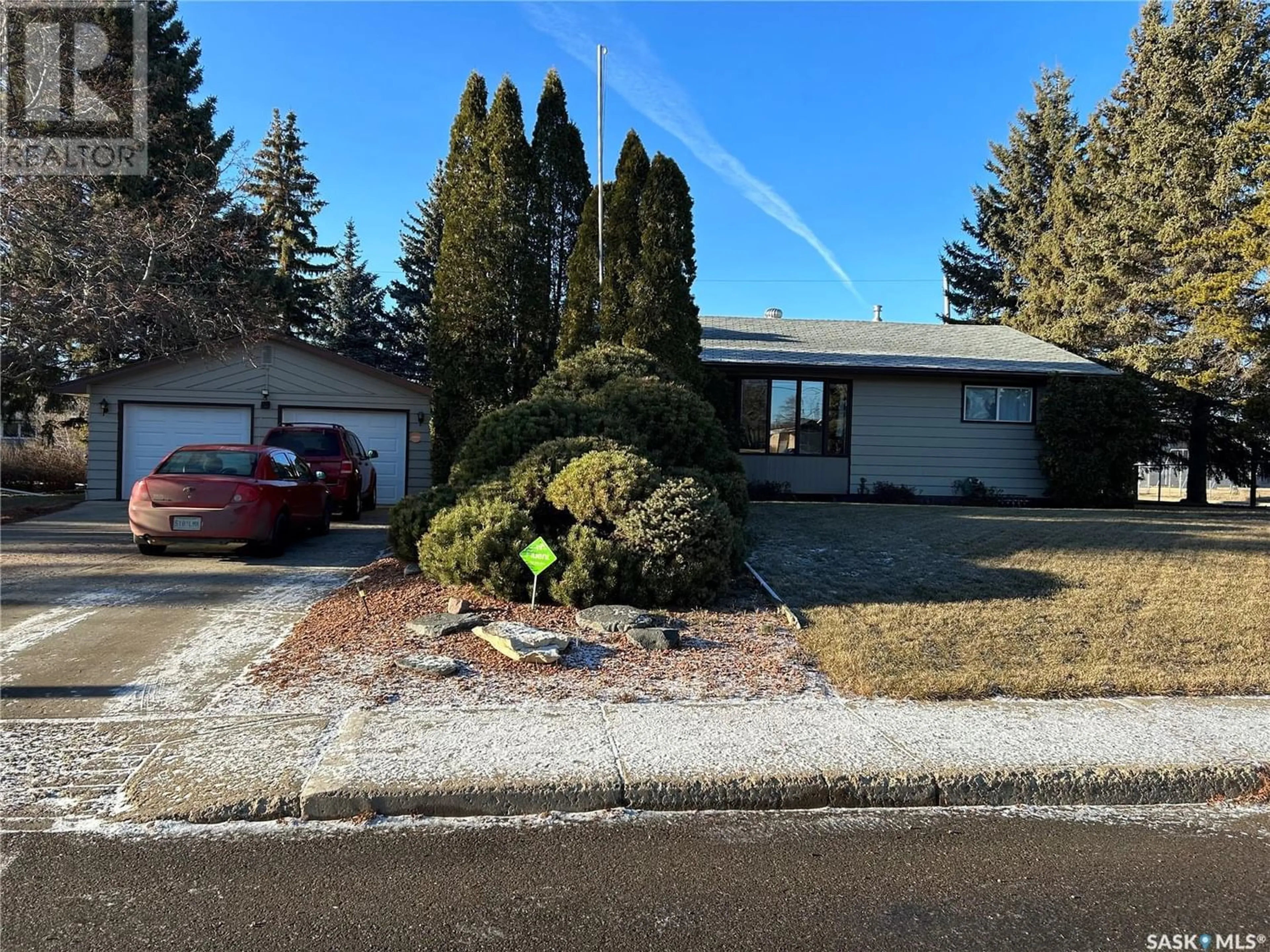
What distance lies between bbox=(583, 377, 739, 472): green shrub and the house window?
9.90m

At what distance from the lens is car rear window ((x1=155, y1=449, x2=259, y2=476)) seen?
1016 cm

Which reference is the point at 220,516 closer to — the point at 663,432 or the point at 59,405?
the point at 663,432

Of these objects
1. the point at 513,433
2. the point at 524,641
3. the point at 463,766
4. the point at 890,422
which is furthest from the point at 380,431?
the point at 463,766

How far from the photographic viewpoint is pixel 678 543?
24.0 feet

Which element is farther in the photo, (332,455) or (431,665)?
(332,455)

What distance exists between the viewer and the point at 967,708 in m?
5.33

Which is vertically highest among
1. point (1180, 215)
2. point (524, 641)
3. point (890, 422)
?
point (1180, 215)

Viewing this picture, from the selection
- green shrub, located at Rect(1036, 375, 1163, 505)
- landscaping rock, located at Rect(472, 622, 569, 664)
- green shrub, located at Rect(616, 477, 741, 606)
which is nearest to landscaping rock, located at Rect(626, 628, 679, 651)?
landscaping rock, located at Rect(472, 622, 569, 664)

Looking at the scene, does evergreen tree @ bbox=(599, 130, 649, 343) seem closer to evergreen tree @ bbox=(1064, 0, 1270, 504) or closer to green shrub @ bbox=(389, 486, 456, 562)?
green shrub @ bbox=(389, 486, 456, 562)

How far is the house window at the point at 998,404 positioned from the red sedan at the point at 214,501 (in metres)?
13.7

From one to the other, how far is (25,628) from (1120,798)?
8.06 meters

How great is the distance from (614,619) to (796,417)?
1151cm

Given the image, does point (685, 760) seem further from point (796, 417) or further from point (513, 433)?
point (796, 417)

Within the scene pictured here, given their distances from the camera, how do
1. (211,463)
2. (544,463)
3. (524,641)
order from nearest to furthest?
(524,641)
(544,463)
(211,463)
